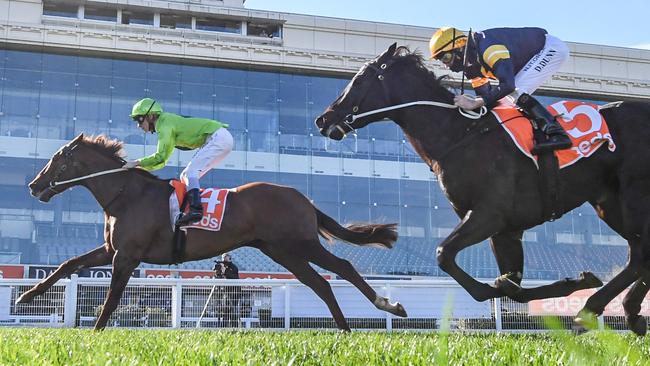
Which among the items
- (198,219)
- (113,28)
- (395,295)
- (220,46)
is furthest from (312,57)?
(198,219)

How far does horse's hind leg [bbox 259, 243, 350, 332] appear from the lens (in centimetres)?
681

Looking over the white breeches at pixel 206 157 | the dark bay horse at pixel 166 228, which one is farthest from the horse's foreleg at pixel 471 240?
the white breeches at pixel 206 157

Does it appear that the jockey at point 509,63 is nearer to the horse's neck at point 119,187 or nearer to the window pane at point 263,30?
the horse's neck at point 119,187

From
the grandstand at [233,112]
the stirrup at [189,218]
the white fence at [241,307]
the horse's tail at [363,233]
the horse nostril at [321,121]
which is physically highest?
the grandstand at [233,112]

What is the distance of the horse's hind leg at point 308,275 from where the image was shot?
22.4 ft

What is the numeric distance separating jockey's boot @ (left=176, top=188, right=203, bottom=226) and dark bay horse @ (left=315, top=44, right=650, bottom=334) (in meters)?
2.26

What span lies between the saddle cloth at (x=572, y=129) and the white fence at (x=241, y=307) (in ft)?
18.2

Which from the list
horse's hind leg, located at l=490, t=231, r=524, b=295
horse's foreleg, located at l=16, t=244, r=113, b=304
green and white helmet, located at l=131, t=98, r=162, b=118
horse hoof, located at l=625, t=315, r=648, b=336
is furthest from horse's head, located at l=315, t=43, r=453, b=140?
horse's foreleg, located at l=16, t=244, r=113, b=304

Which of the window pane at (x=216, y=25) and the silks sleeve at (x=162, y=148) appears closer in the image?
the silks sleeve at (x=162, y=148)

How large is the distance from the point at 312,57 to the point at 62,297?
842 inches

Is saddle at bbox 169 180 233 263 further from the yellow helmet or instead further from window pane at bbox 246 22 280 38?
window pane at bbox 246 22 280 38

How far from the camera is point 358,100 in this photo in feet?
18.1

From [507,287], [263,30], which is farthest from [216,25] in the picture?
[507,287]

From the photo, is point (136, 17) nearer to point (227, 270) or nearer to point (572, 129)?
point (227, 270)
